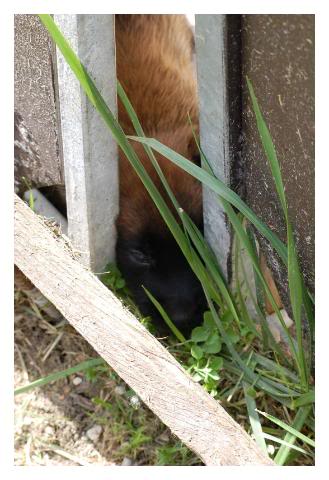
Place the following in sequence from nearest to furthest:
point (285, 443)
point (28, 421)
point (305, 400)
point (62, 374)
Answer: point (285, 443), point (305, 400), point (62, 374), point (28, 421)

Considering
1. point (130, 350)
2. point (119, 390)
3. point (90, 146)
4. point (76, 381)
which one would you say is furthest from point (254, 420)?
point (90, 146)

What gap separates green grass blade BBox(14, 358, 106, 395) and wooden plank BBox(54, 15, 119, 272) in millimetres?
357

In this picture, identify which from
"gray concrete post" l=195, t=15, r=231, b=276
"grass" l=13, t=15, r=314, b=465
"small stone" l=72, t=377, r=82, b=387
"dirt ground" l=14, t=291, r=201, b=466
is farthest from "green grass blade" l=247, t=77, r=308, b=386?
"small stone" l=72, t=377, r=82, b=387

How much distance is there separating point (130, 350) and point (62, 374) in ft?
1.33

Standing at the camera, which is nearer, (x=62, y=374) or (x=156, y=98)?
(x=62, y=374)

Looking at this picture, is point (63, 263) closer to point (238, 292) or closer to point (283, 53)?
point (238, 292)

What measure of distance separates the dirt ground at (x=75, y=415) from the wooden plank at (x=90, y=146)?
415 millimetres

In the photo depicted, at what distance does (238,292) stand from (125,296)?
59 centimetres

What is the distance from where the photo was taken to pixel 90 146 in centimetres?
246

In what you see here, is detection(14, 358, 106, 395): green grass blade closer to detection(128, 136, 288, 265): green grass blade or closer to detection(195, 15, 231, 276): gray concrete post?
detection(195, 15, 231, 276): gray concrete post

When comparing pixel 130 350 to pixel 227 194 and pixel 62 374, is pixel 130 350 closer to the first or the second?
pixel 62 374

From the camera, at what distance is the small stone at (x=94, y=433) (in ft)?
8.79

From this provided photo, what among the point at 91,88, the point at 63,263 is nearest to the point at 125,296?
the point at 63,263

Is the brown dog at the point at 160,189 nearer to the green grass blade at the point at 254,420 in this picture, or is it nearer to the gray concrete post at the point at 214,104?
the gray concrete post at the point at 214,104
